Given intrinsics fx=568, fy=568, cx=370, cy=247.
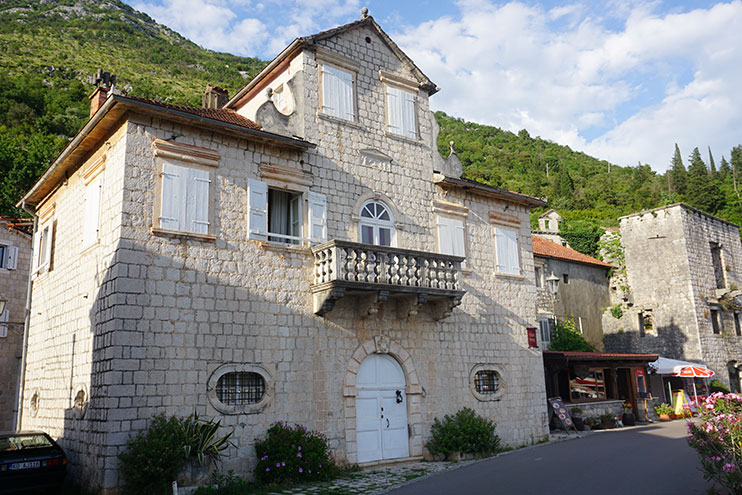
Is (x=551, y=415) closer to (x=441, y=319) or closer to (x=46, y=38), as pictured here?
(x=441, y=319)

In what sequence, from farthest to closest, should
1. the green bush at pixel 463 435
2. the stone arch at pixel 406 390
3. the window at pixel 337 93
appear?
1. the window at pixel 337 93
2. the green bush at pixel 463 435
3. the stone arch at pixel 406 390

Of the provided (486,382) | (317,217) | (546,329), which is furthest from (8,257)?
(546,329)

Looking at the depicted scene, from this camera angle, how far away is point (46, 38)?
68250 millimetres

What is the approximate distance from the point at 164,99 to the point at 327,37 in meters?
45.3

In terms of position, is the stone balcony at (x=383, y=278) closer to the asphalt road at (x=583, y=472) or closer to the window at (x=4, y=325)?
the asphalt road at (x=583, y=472)

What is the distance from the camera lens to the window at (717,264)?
32.0 metres

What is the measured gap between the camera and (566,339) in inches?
1064

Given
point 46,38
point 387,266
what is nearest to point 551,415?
point 387,266

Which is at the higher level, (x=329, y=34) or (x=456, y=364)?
(x=329, y=34)

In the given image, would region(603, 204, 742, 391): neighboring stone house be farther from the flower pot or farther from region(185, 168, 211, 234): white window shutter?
region(185, 168, 211, 234): white window shutter

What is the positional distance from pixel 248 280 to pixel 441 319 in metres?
5.50

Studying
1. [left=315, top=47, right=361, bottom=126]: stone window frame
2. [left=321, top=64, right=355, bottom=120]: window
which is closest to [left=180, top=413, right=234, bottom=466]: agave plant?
[left=315, top=47, right=361, bottom=126]: stone window frame

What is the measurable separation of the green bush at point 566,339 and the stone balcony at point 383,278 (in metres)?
14.1

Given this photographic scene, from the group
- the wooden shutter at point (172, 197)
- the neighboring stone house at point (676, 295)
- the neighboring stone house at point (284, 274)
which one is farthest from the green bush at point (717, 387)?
the wooden shutter at point (172, 197)
